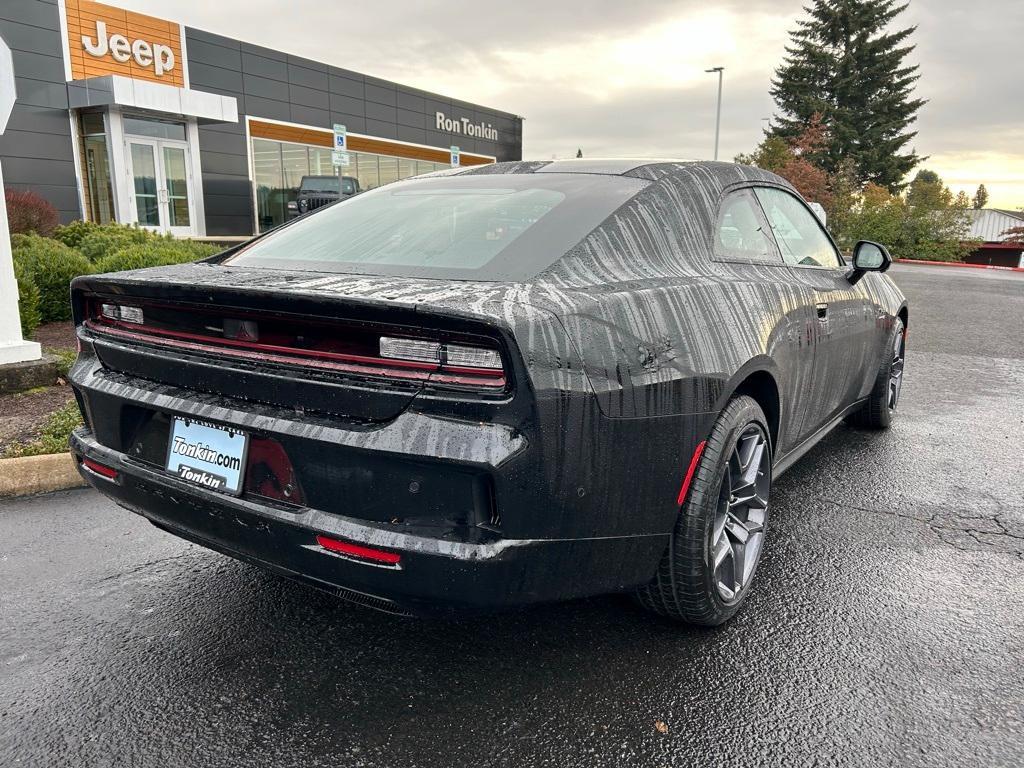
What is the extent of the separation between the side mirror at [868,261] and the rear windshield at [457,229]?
1.88 metres

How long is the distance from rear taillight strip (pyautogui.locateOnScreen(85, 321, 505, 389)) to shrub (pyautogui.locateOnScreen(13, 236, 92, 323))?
6695mm

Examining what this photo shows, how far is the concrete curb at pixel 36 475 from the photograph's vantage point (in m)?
3.85

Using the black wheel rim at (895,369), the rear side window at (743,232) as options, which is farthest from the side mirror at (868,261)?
the black wheel rim at (895,369)

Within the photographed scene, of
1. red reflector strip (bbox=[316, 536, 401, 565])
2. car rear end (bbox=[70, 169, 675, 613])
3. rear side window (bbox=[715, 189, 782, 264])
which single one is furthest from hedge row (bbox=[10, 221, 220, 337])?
rear side window (bbox=[715, 189, 782, 264])

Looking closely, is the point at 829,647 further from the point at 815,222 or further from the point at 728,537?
the point at 815,222

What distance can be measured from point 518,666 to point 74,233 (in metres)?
12.0

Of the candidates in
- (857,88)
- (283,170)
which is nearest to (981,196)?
(857,88)

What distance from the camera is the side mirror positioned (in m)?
3.95

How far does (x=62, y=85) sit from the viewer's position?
19297 mm

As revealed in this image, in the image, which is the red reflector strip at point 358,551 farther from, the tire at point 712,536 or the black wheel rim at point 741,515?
the black wheel rim at point 741,515

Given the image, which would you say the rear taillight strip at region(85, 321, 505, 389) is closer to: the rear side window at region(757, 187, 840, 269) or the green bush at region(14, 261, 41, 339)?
the rear side window at region(757, 187, 840, 269)

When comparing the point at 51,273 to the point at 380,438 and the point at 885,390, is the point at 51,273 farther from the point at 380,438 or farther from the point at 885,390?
the point at 885,390

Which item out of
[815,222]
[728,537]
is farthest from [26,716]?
[815,222]

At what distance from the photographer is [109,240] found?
1038 centimetres
